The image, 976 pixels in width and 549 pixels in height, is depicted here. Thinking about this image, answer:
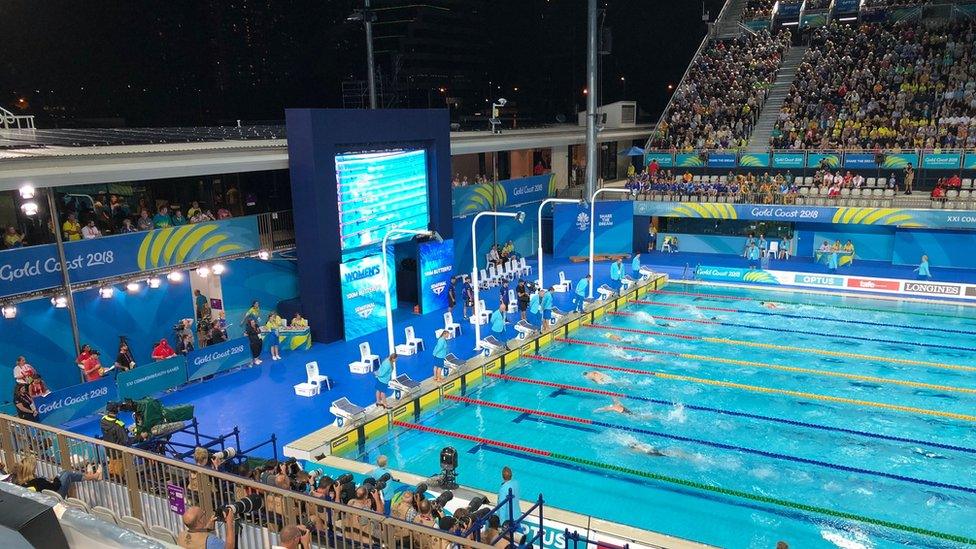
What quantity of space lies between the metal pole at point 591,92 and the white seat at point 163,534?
68.7 feet

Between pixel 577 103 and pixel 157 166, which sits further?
pixel 577 103

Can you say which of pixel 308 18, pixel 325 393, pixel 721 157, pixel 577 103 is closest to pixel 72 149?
pixel 325 393

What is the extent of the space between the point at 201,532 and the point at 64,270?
939 cm

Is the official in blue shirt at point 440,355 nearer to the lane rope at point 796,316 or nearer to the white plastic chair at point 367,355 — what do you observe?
the white plastic chair at point 367,355

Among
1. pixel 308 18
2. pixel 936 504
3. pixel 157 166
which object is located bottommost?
pixel 936 504

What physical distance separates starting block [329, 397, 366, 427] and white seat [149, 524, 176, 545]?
18.9ft

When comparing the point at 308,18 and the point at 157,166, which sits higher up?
the point at 308,18

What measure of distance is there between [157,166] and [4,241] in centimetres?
300

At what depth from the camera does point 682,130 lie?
95.0 ft

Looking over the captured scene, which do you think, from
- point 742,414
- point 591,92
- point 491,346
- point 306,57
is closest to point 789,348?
point 742,414

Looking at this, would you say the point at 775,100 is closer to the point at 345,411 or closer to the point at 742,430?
the point at 742,430

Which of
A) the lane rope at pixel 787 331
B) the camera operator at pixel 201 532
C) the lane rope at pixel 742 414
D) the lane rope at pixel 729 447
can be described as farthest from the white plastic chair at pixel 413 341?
the camera operator at pixel 201 532

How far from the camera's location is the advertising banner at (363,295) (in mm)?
16594

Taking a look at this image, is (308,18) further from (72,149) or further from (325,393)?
(325,393)
